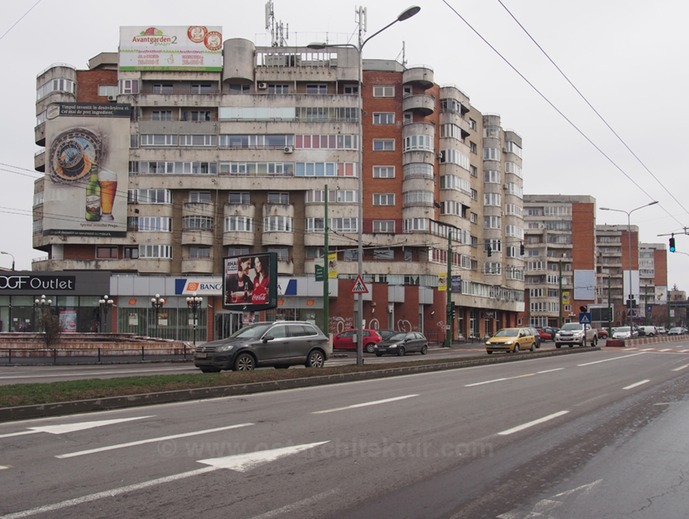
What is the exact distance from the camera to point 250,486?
244 inches

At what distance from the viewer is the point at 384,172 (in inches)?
2623

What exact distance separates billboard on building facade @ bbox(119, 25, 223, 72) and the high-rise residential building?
7003 centimetres

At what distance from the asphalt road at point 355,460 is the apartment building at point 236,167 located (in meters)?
47.4

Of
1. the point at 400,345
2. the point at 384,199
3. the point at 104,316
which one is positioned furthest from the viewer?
Result: the point at 384,199

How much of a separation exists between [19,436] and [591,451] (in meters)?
7.42

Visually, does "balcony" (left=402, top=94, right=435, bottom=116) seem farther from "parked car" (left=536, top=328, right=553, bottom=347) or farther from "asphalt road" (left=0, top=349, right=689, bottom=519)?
"asphalt road" (left=0, top=349, right=689, bottom=519)

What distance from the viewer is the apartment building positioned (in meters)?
62.2

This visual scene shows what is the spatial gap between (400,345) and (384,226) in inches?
1087

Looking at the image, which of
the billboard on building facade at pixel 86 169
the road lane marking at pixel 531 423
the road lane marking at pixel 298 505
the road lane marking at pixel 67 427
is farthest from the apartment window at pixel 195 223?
the road lane marking at pixel 298 505

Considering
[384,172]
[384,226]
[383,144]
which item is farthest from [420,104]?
[384,226]

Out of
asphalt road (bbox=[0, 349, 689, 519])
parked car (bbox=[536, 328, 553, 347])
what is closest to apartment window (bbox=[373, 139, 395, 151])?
parked car (bbox=[536, 328, 553, 347])

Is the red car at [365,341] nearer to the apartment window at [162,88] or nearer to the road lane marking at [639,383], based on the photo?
the road lane marking at [639,383]

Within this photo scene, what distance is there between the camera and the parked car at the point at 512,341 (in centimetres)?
3516

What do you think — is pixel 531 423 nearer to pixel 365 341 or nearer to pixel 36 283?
pixel 365 341
